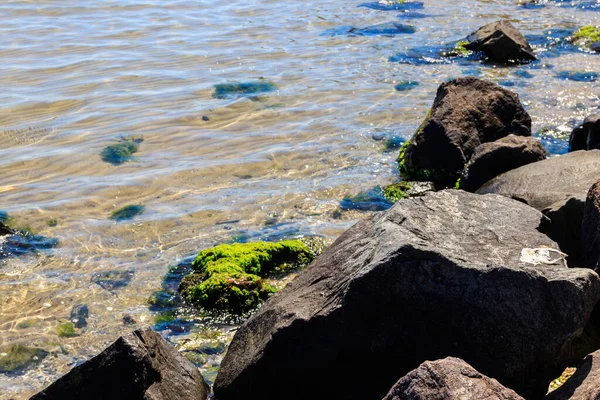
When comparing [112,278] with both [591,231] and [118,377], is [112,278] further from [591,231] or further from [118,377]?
[591,231]

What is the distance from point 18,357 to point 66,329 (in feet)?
1.79

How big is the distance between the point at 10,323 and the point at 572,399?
518cm

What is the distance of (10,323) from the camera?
729 centimetres

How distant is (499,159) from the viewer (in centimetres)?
920

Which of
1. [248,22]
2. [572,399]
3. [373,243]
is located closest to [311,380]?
[373,243]

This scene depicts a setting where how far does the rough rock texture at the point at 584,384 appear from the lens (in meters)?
4.08

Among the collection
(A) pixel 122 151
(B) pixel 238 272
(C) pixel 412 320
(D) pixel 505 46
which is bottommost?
(A) pixel 122 151

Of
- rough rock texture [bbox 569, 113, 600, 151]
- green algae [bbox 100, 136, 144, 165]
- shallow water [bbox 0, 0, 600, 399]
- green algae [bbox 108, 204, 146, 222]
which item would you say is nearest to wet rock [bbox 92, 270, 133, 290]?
shallow water [bbox 0, 0, 600, 399]

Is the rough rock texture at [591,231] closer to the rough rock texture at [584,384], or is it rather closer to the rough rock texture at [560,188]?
the rough rock texture at [560,188]

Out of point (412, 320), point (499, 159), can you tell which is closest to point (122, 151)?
point (499, 159)

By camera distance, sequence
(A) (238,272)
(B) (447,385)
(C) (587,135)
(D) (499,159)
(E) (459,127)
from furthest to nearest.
Result: (E) (459,127) < (C) (587,135) < (D) (499,159) < (A) (238,272) < (B) (447,385)

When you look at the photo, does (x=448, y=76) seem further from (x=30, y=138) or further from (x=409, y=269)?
(x=409, y=269)

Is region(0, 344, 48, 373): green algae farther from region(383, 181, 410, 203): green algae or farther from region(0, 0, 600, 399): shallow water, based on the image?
region(383, 181, 410, 203): green algae

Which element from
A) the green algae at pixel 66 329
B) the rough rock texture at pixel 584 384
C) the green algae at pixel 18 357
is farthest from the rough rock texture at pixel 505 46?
the rough rock texture at pixel 584 384
